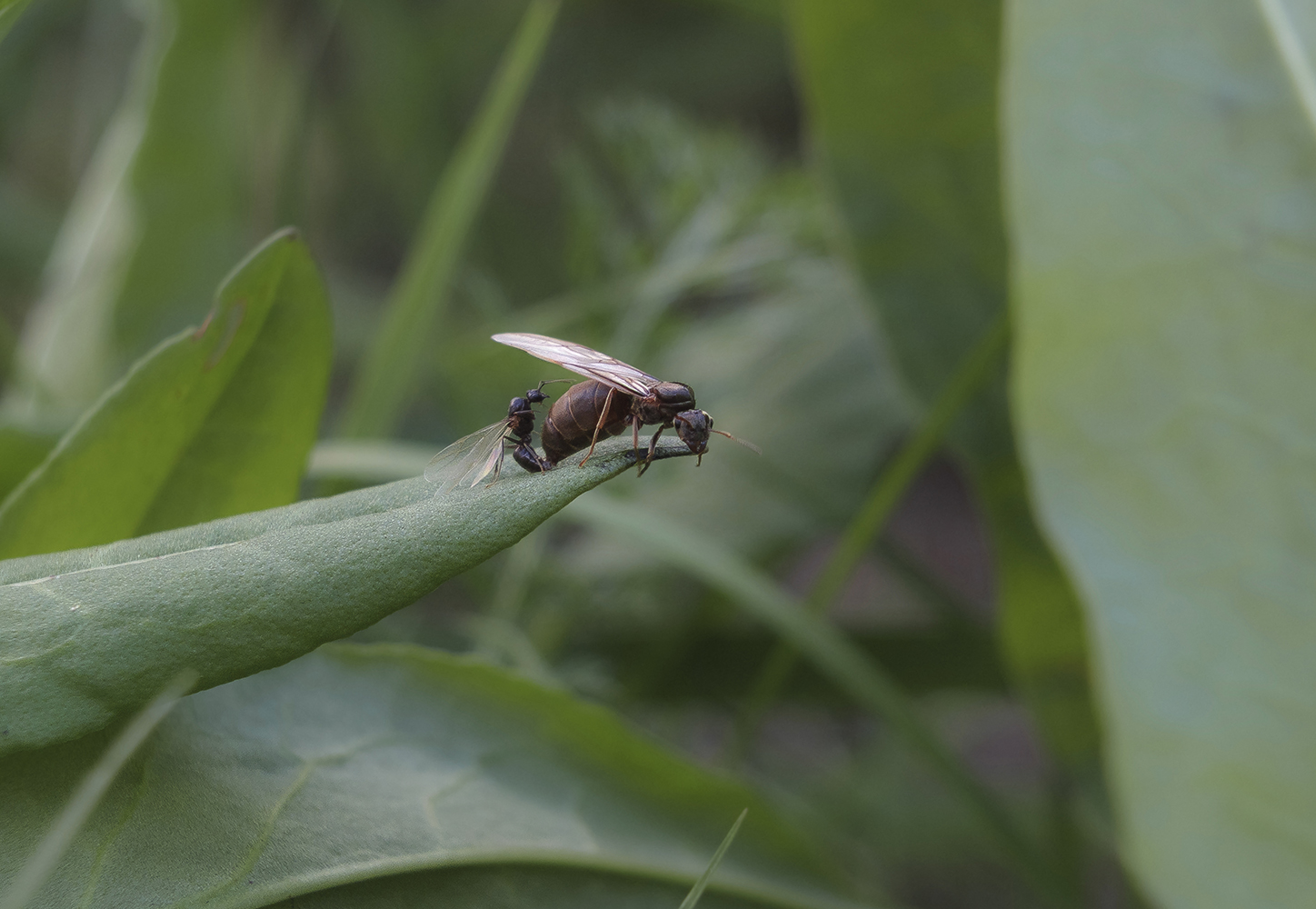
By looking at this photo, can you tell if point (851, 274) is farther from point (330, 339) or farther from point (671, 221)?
point (330, 339)

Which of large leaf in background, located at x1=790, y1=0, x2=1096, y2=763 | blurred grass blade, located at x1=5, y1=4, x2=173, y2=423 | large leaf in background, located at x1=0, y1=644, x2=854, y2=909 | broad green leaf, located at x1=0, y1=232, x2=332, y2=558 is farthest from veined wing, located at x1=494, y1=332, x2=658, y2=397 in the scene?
blurred grass blade, located at x1=5, y1=4, x2=173, y2=423

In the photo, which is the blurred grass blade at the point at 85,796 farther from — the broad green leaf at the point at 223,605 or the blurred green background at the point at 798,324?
the blurred green background at the point at 798,324

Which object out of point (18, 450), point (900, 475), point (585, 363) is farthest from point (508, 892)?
point (900, 475)

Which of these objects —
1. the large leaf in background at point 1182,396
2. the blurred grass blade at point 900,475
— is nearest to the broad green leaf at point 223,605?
the large leaf in background at point 1182,396

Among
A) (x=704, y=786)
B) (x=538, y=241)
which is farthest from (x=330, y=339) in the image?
(x=538, y=241)

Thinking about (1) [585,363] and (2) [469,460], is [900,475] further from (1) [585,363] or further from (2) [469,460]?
(2) [469,460]
